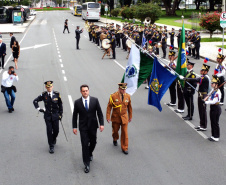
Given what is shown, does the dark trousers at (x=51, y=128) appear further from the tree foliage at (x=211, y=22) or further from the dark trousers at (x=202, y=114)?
the tree foliage at (x=211, y=22)

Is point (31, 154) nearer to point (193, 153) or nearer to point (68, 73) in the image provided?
point (193, 153)

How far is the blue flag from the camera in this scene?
11.2 m

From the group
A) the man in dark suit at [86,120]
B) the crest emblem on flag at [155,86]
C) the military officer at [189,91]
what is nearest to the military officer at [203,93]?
the military officer at [189,91]

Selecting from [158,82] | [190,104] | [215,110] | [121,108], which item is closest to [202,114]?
[215,110]

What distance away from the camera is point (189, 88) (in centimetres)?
1134

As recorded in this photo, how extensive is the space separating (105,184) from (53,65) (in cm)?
1602

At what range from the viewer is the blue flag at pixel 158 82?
11.2 meters

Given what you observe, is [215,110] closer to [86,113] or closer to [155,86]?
[155,86]

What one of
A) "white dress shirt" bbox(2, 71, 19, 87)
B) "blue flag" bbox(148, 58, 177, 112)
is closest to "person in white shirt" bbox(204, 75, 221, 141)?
"blue flag" bbox(148, 58, 177, 112)

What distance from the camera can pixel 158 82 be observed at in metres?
11.4

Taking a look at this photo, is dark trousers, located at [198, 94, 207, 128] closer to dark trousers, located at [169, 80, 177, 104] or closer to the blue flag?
the blue flag

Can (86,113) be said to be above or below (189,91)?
above

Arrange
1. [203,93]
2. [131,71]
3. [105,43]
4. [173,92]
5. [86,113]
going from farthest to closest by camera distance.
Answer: [105,43] < [173,92] < [131,71] < [203,93] < [86,113]

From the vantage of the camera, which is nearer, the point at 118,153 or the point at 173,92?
the point at 118,153
